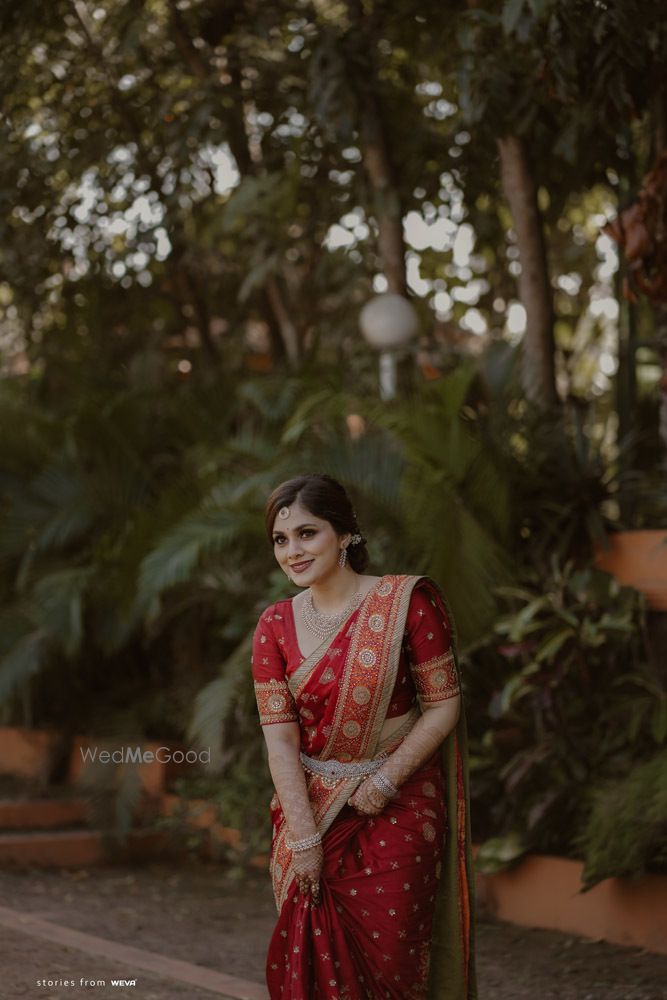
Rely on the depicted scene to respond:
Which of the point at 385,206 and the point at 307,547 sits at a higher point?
the point at 385,206

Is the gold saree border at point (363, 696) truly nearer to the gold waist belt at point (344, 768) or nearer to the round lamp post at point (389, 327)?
the gold waist belt at point (344, 768)

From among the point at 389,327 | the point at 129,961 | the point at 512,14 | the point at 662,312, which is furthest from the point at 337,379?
the point at 129,961

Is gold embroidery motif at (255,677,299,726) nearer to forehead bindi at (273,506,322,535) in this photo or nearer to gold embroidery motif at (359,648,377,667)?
gold embroidery motif at (359,648,377,667)

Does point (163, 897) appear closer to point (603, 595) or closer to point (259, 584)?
point (259, 584)

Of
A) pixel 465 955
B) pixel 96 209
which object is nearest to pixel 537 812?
pixel 465 955

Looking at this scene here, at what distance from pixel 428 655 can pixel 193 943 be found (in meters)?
3.13

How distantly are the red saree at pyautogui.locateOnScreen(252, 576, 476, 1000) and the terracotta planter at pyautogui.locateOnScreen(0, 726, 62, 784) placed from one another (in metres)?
5.50

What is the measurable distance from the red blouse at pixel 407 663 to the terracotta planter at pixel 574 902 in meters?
2.43

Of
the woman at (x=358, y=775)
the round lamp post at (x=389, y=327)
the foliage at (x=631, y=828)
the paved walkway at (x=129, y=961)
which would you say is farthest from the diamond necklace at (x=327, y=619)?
the round lamp post at (x=389, y=327)

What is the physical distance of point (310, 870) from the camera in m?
3.12

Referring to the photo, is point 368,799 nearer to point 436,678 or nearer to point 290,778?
A: point 290,778

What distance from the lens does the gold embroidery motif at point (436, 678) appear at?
317 cm

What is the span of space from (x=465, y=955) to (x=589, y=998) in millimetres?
1612

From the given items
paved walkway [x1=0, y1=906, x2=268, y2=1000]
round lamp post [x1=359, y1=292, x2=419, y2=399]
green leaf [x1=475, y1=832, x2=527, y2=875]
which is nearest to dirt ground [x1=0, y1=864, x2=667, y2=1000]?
paved walkway [x1=0, y1=906, x2=268, y2=1000]
